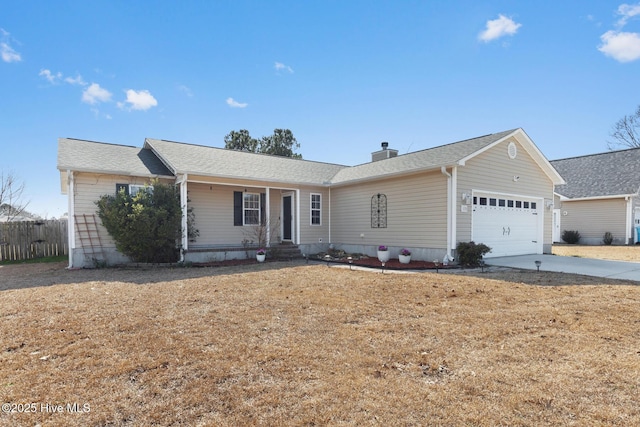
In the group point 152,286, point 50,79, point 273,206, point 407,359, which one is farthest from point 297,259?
point 50,79

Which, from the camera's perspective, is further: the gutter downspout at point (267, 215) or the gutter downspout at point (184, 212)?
the gutter downspout at point (267, 215)

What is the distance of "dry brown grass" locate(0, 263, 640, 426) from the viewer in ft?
8.36

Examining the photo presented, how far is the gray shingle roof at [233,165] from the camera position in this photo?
1212cm

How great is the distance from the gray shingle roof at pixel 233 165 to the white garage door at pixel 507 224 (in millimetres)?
6490

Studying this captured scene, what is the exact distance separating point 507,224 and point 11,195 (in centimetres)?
3261

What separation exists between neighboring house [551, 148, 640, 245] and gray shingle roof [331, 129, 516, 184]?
1326 cm

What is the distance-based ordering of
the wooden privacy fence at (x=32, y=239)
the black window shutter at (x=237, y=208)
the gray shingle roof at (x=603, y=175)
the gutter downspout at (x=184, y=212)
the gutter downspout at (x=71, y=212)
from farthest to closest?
the gray shingle roof at (x=603, y=175)
the black window shutter at (x=237, y=208)
the wooden privacy fence at (x=32, y=239)
the gutter downspout at (x=184, y=212)
the gutter downspout at (x=71, y=212)

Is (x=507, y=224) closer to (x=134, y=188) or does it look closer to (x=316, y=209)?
(x=316, y=209)

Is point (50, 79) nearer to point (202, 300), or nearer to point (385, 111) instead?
point (202, 300)

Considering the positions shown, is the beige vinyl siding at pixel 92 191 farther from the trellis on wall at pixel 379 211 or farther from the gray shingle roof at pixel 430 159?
the trellis on wall at pixel 379 211

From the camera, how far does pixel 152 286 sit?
757cm

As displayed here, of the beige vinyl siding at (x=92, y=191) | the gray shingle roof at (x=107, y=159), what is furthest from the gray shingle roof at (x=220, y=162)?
the beige vinyl siding at (x=92, y=191)

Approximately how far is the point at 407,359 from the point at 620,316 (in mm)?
3786

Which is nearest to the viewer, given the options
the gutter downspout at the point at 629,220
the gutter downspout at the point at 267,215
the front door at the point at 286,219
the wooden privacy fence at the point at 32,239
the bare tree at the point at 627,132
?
the wooden privacy fence at the point at 32,239
